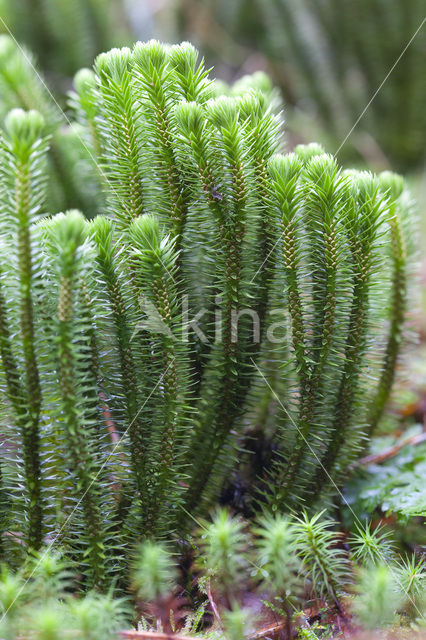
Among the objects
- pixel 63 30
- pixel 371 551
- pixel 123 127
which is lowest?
pixel 371 551

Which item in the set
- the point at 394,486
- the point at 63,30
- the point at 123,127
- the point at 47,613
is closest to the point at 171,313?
the point at 123,127

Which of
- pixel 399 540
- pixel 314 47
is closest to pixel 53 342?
pixel 399 540

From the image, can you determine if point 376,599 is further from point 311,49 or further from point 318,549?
point 311,49

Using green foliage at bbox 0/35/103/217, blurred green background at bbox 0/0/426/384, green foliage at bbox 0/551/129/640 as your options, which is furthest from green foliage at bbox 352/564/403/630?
blurred green background at bbox 0/0/426/384

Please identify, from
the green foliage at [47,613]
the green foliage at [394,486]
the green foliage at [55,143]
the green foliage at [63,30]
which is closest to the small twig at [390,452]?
the green foliage at [394,486]

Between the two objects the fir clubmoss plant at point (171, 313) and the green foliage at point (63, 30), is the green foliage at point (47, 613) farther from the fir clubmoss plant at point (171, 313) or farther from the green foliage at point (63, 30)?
the green foliage at point (63, 30)

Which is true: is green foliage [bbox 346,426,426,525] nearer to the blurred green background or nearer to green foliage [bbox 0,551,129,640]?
green foliage [bbox 0,551,129,640]
